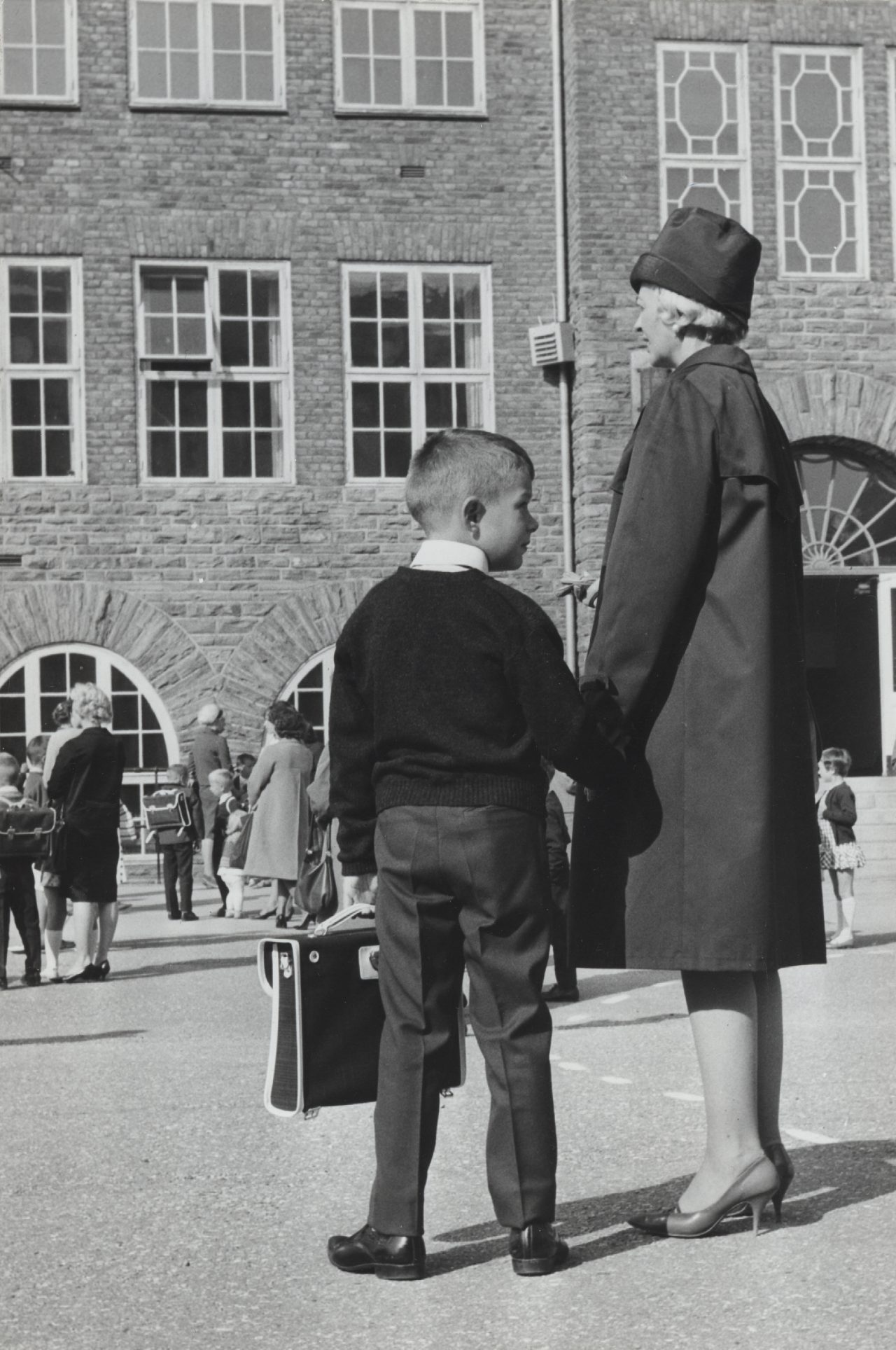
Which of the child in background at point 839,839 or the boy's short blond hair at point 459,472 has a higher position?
the boy's short blond hair at point 459,472

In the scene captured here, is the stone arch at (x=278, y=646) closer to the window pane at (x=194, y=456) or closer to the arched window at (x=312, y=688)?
the arched window at (x=312, y=688)

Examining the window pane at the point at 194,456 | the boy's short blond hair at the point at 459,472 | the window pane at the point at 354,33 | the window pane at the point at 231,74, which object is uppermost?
the window pane at the point at 354,33

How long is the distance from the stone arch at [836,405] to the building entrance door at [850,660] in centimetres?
156

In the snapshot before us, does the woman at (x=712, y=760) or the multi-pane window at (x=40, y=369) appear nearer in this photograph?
the woman at (x=712, y=760)

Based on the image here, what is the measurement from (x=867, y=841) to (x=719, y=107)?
7976mm

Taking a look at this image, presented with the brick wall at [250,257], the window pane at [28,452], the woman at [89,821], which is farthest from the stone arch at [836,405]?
the woman at [89,821]

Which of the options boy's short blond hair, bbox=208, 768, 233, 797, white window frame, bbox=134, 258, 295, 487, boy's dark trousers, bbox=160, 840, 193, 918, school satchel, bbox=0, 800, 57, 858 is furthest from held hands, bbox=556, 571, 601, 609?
white window frame, bbox=134, 258, 295, 487

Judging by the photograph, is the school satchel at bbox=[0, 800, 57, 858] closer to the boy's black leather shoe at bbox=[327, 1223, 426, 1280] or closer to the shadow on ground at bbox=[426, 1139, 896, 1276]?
the shadow on ground at bbox=[426, 1139, 896, 1276]

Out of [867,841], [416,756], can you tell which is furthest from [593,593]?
[867,841]

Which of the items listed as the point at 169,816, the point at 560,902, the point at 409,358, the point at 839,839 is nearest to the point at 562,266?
the point at 409,358

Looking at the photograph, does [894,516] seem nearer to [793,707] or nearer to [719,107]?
[719,107]

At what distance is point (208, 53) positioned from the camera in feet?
71.1

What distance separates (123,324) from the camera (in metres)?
21.4

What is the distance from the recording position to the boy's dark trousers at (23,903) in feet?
40.6
